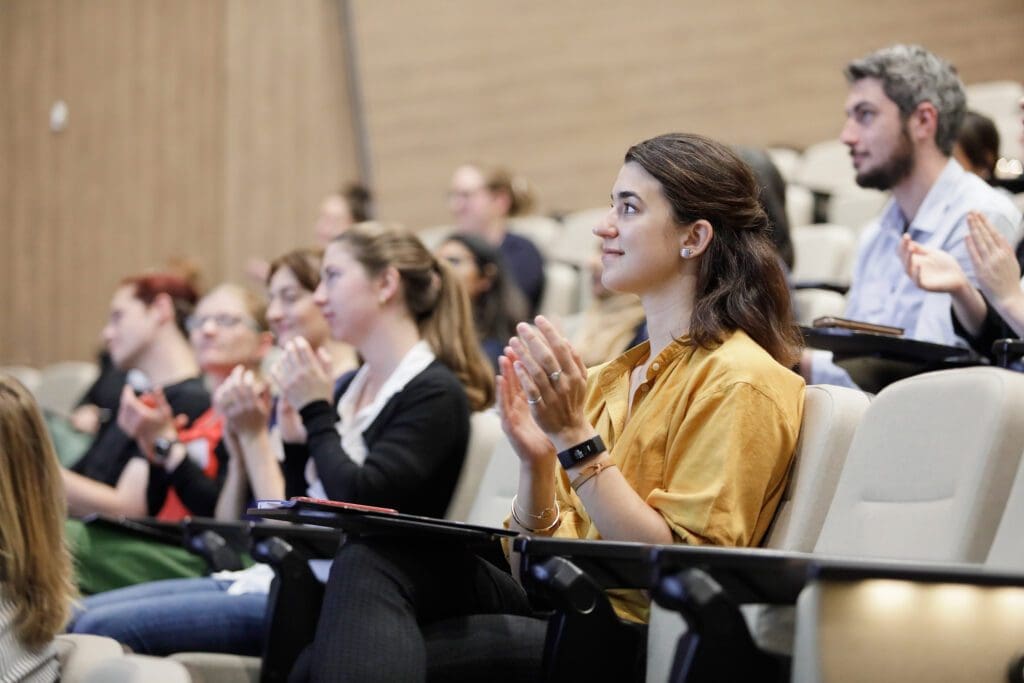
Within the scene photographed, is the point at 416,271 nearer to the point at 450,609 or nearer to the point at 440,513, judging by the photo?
the point at 440,513

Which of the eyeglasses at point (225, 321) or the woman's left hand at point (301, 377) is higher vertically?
the woman's left hand at point (301, 377)

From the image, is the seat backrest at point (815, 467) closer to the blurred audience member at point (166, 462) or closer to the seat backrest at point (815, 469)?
the seat backrest at point (815, 469)

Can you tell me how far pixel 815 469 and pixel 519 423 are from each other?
32 centimetres

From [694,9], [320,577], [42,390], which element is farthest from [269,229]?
[320,577]

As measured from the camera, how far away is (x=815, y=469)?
1.31 metres

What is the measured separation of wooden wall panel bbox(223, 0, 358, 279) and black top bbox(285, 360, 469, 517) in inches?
128

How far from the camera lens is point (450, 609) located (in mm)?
1512

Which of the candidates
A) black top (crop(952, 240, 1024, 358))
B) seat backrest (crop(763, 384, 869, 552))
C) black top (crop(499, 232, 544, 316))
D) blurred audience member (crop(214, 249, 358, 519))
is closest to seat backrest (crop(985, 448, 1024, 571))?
seat backrest (crop(763, 384, 869, 552))

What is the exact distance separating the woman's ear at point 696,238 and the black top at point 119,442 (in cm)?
147

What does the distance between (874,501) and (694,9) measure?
3752 mm

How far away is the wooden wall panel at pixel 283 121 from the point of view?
5211 mm

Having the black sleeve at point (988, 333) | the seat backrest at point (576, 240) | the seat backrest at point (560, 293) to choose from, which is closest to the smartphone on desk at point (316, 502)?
the black sleeve at point (988, 333)

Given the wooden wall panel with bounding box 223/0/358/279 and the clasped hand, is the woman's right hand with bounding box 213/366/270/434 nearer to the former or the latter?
the clasped hand

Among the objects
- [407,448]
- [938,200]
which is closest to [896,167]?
[938,200]
